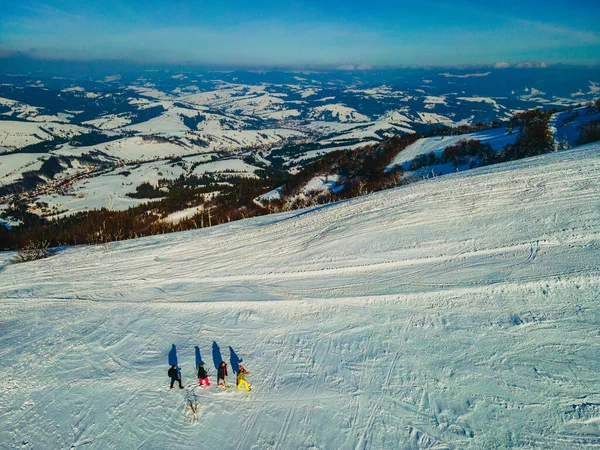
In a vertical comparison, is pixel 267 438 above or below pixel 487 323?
below

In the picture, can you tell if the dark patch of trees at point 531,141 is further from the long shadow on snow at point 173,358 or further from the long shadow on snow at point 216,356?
the long shadow on snow at point 173,358

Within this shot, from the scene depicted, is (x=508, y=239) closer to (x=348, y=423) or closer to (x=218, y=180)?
(x=348, y=423)

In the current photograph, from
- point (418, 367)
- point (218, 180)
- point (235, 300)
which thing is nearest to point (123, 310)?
point (235, 300)

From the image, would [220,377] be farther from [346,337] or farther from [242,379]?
[346,337]

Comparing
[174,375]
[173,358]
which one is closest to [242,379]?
[174,375]

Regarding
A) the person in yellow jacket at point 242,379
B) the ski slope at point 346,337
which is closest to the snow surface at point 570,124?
the ski slope at point 346,337

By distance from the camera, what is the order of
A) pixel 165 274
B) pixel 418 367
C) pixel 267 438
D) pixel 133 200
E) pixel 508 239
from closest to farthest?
1. pixel 267 438
2. pixel 418 367
3. pixel 508 239
4. pixel 165 274
5. pixel 133 200
